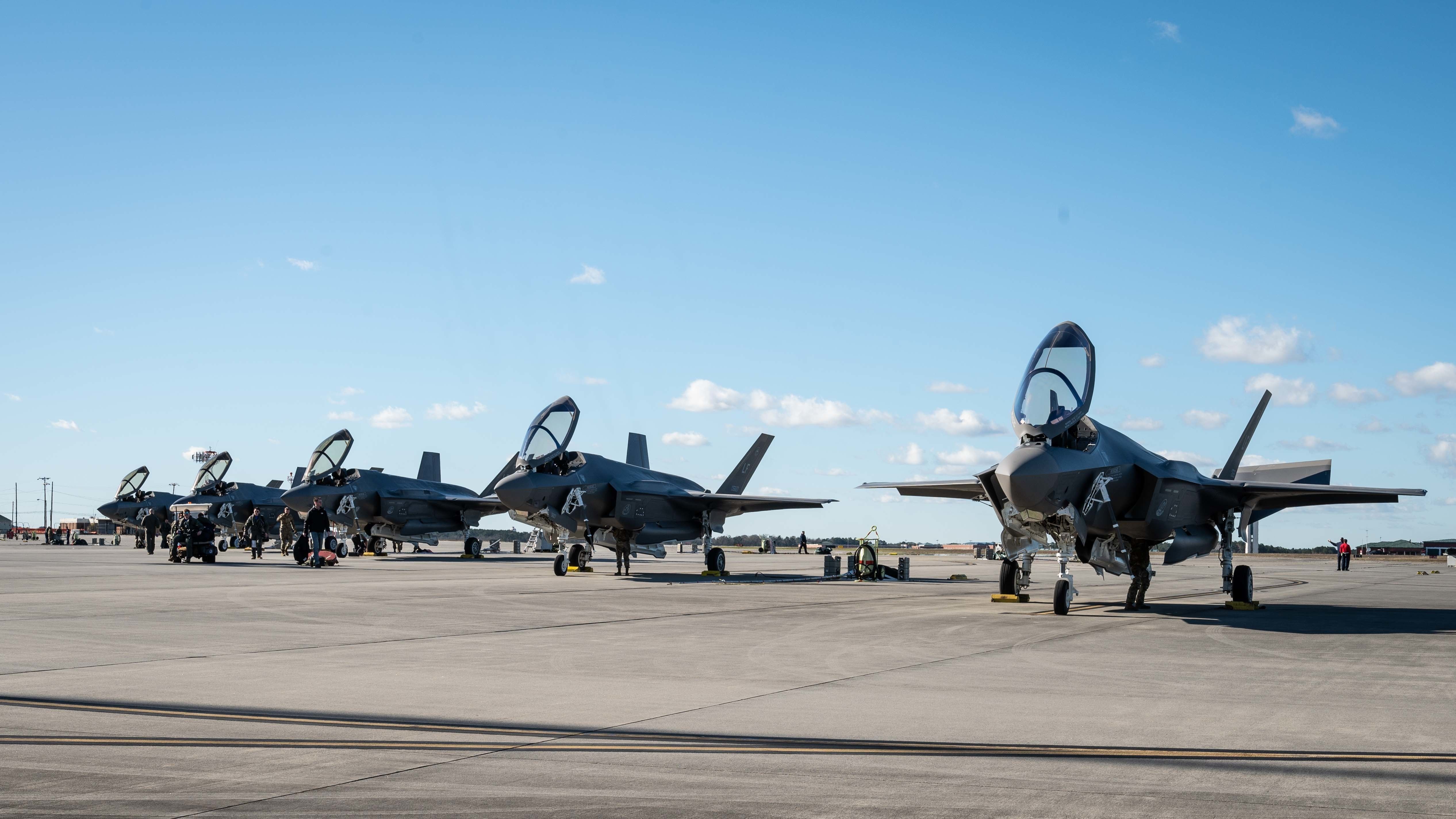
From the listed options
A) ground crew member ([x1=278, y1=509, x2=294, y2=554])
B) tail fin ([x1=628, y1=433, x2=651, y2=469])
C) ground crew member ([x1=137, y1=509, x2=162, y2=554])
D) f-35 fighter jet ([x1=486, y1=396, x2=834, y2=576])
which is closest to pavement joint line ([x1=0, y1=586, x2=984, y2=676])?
f-35 fighter jet ([x1=486, y1=396, x2=834, y2=576])

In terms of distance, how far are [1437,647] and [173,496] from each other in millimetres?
61107

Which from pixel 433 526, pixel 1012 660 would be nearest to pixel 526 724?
pixel 1012 660

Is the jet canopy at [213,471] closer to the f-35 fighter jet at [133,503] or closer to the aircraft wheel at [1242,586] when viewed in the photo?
the f-35 fighter jet at [133,503]

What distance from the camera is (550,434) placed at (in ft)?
88.0

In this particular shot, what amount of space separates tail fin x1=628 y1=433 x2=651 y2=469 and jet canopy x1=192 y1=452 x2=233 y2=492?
2532 centimetres

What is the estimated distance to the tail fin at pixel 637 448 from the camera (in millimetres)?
37219

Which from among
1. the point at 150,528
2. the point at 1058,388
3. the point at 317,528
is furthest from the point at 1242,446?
the point at 150,528

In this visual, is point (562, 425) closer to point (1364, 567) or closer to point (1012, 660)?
point (1012, 660)

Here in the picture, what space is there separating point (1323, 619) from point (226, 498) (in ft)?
157

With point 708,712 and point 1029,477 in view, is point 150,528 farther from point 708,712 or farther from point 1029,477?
point 708,712

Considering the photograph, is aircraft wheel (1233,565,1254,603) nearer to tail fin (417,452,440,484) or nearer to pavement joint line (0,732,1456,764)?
pavement joint line (0,732,1456,764)

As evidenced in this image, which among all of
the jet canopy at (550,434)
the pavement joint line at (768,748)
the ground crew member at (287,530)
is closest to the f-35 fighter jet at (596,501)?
the jet canopy at (550,434)

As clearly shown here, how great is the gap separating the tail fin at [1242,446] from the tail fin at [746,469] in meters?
16.8

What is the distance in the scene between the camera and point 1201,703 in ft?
27.0
